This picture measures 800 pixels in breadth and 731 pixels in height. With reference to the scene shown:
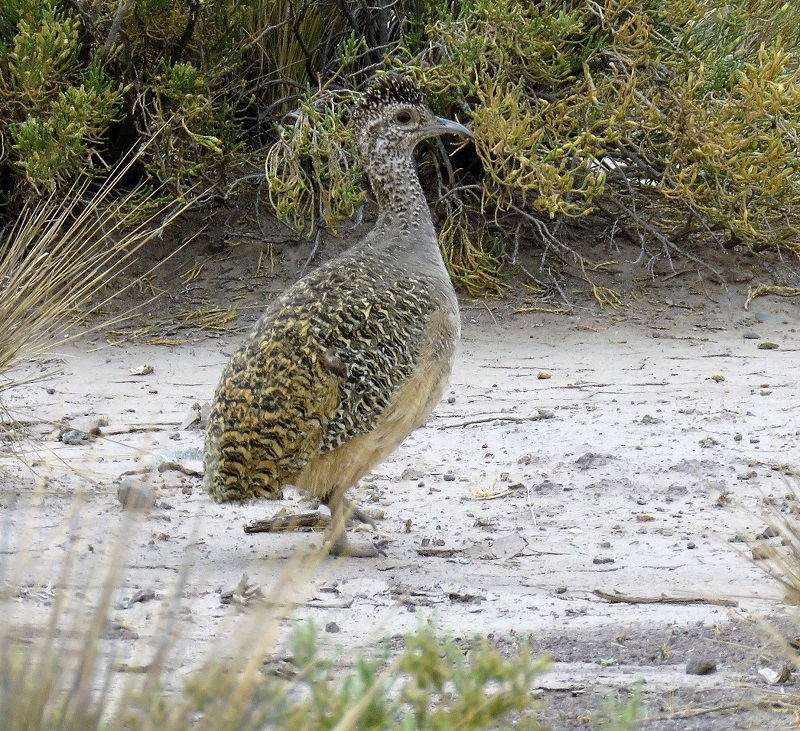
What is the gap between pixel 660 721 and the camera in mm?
2951

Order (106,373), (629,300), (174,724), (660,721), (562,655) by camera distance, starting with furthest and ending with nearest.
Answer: (629,300)
(106,373)
(562,655)
(660,721)
(174,724)

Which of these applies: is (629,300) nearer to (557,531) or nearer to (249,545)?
(557,531)

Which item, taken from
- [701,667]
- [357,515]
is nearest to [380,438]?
[357,515]

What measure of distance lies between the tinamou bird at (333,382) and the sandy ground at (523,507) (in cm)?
33

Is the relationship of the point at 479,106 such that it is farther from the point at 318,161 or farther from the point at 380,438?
the point at 380,438

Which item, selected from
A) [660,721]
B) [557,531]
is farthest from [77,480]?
[660,721]

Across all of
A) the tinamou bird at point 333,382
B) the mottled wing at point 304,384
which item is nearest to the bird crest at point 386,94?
the tinamou bird at point 333,382

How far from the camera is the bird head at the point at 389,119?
5.25 metres

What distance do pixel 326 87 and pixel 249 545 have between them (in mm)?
4550

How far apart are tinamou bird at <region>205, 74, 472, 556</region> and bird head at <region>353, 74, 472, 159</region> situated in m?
0.68

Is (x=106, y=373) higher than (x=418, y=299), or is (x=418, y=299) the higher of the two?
(x=418, y=299)

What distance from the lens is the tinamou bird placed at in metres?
4.21

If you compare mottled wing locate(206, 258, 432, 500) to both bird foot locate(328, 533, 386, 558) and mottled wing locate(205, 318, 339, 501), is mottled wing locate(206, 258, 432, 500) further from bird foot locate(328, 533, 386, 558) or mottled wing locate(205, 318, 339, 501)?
bird foot locate(328, 533, 386, 558)

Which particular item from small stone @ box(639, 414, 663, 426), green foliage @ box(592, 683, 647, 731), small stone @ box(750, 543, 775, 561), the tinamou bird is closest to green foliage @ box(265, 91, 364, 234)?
small stone @ box(639, 414, 663, 426)
